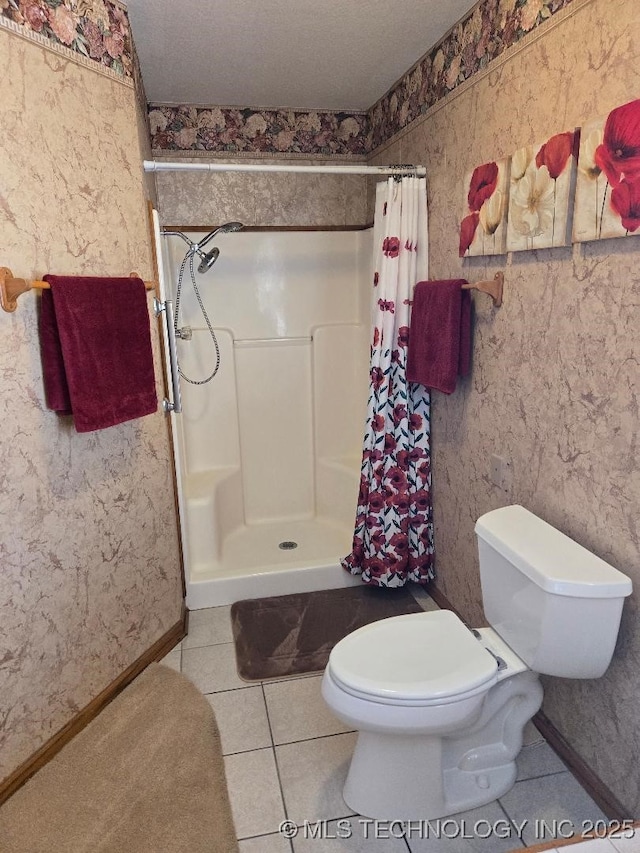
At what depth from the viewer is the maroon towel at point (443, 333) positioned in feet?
6.70

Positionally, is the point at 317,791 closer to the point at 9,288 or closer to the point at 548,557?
the point at 548,557

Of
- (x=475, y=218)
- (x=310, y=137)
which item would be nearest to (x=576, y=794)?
(x=475, y=218)

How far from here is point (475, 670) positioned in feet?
4.83

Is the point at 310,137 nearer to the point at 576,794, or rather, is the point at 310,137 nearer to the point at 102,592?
the point at 102,592

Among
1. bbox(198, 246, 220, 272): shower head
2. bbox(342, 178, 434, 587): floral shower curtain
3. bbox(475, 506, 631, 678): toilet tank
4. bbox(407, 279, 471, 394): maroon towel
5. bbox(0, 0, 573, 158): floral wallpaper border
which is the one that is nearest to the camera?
bbox(475, 506, 631, 678): toilet tank

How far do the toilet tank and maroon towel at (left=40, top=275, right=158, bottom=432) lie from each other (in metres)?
1.20

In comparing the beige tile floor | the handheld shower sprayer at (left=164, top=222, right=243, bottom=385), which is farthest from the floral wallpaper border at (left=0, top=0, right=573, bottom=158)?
the beige tile floor

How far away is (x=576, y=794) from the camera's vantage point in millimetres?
1631

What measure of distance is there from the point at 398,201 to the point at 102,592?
187 centimetres

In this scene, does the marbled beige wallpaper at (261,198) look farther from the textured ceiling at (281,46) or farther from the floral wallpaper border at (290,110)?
the textured ceiling at (281,46)

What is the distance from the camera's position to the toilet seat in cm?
142

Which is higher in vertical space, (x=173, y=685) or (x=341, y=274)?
(x=341, y=274)

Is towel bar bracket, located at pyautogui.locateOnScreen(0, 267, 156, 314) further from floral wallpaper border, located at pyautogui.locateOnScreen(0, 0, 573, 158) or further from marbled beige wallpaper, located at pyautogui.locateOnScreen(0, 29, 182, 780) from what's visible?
floral wallpaper border, located at pyautogui.locateOnScreen(0, 0, 573, 158)

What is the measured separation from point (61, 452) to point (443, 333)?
1357 millimetres
